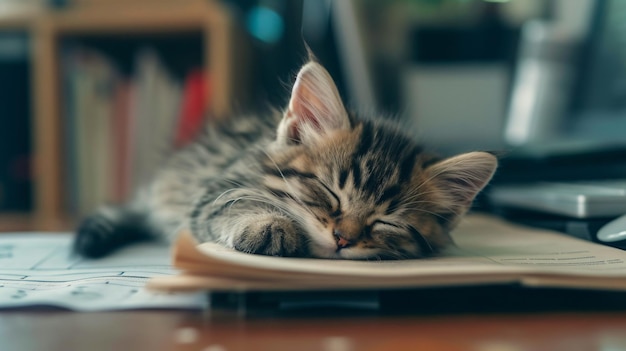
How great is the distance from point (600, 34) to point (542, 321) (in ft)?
3.63

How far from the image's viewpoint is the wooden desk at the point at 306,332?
528 millimetres

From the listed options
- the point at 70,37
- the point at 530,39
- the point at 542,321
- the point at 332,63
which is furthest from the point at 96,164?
the point at 542,321

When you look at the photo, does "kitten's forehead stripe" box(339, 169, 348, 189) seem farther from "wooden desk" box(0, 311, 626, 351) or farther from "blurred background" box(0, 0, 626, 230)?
"blurred background" box(0, 0, 626, 230)

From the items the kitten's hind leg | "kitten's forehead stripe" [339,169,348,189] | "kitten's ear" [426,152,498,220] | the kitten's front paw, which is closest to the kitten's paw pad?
the kitten's hind leg

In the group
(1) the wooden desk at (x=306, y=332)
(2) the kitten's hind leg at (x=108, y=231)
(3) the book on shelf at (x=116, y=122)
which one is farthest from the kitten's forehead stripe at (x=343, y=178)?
(3) the book on shelf at (x=116, y=122)

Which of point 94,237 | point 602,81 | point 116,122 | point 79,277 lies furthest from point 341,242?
point 116,122

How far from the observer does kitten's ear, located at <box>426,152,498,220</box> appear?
863 mm

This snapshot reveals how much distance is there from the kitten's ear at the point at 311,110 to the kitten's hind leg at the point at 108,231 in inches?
14.3

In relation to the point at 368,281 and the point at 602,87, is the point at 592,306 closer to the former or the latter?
the point at 368,281

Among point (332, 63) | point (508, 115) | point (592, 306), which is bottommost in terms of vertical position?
point (592, 306)

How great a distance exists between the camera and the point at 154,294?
2.17ft

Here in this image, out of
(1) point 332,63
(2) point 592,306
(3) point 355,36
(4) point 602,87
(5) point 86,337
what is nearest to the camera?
(5) point 86,337

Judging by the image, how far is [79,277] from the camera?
754mm

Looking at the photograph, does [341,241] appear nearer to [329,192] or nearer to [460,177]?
[329,192]
